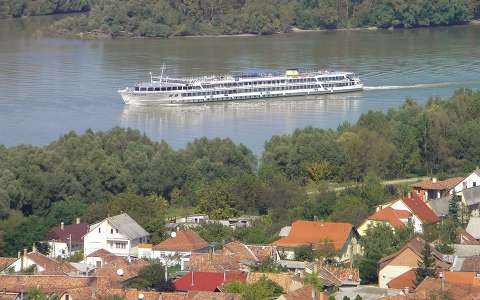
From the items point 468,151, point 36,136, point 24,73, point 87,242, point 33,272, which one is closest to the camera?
point 33,272

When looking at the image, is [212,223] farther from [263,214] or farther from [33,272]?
[33,272]

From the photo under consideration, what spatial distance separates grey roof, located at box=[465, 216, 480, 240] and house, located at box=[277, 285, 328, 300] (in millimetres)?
3803

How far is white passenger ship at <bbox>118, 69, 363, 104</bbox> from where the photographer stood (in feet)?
109

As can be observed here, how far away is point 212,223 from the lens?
57.6 ft

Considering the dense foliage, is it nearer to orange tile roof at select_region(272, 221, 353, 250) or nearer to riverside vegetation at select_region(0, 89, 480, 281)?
riverside vegetation at select_region(0, 89, 480, 281)

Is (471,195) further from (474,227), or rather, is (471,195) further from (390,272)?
(390,272)

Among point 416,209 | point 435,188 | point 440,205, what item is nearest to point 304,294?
point 416,209

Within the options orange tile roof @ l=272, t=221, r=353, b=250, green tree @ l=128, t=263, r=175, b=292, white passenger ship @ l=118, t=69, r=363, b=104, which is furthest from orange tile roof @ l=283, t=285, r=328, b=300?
white passenger ship @ l=118, t=69, r=363, b=104

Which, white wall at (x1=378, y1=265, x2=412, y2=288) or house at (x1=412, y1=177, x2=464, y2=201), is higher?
white wall at (x1=378, y1=265, x2=412, y2=288)

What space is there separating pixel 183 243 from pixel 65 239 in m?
1.59

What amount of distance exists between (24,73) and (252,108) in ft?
18.6

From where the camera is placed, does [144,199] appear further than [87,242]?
Yes

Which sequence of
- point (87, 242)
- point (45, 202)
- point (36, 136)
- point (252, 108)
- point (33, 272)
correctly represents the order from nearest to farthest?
point (33, 272)
point (87, 242)
point (45, 202)
point (36, 136)
point (252, 108)

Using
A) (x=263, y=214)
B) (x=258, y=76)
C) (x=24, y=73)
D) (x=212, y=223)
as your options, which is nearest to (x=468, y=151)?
(x=263, y=214)
